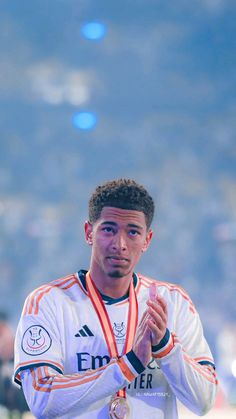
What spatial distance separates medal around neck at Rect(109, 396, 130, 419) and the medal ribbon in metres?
0.02

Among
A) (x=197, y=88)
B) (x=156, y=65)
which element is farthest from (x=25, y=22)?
A: (x=197, y=88)

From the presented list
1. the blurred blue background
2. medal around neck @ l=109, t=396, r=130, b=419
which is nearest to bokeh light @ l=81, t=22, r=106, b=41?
the blurred blue background

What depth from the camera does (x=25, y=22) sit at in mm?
14844

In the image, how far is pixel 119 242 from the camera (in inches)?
96.5

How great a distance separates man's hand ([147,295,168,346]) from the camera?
229 centimetres

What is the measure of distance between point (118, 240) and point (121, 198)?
0.17m

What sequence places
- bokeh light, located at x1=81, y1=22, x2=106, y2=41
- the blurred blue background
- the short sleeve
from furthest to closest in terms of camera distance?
bokeh light, located at x1=81, y1=22, x2=106, y2=41
the blurred blue background
the short sleeve

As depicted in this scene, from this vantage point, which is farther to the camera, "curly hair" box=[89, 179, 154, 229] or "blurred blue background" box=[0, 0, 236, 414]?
"blurred blue background" box=[0, 0, 236, 414]

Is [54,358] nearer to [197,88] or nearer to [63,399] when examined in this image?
[63,399]

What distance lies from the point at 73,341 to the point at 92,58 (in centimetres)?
1374

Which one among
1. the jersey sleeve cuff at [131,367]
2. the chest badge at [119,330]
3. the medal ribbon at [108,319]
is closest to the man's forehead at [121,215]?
the medal ribbon at [108,319]

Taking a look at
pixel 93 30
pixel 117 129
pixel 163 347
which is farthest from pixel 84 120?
pixel 163 347

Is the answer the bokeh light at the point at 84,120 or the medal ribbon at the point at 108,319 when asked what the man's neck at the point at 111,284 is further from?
the bokeh light at the point at 84,120

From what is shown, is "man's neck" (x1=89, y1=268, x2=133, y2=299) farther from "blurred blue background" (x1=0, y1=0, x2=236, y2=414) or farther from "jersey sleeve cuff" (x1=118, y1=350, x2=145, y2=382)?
"blurred blue background" (x1=0, y1=0, x2=236, y2=414)
